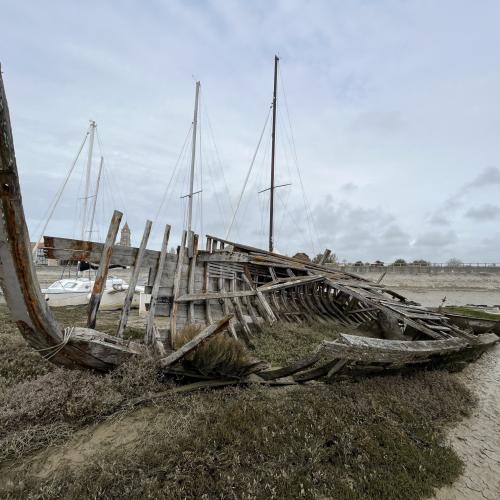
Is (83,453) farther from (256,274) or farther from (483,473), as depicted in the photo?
(256,274)

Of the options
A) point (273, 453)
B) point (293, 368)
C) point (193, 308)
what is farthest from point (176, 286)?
point (273, 453)

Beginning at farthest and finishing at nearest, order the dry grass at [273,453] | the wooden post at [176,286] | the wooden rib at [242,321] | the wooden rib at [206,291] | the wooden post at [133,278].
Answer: the wooden rib at [242,321]
the wooden rib at [206,291]
the wooden post at [176,286]
the wooden post at [133,278]
the dry grass at [273,453]

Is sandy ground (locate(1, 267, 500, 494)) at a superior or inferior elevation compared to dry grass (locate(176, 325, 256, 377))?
inferior

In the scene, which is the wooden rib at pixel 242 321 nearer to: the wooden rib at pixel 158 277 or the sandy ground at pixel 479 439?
the wooden rib at pixel 158 277

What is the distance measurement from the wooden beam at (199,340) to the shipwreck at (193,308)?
1 cm

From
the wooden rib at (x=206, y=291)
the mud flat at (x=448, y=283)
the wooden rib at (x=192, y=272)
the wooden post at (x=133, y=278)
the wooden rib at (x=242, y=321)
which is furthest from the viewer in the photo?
the mud flat at (x=448, y=283)

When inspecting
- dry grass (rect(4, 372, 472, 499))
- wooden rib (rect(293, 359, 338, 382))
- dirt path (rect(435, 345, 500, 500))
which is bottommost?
dirt path (rect(435, 345, 500, 500))

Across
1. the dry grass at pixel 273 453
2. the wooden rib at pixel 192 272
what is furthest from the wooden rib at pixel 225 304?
the dry grass at pixel 273 453

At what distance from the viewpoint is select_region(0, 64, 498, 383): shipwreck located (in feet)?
11.1

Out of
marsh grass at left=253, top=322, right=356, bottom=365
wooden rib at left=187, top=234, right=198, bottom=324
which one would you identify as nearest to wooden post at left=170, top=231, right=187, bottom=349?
wooden rib at left=187, top=234, right=198, bottom=324

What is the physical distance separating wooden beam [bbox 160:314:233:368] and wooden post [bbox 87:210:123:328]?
1601 mm

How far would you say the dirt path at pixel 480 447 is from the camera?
341 cm

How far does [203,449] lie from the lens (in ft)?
11.2

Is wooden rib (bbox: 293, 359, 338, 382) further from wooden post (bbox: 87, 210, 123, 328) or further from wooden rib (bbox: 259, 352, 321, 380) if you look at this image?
wooden post (bbox: 87, 210, 123, 328)
